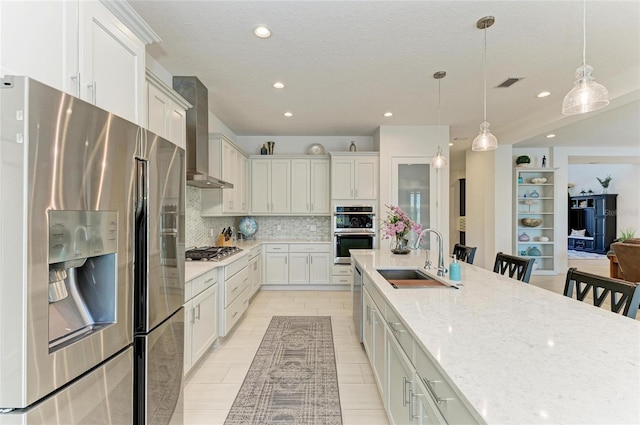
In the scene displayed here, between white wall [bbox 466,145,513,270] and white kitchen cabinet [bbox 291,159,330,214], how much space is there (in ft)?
11.4

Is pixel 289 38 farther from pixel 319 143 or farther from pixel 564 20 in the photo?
pixel 319 143

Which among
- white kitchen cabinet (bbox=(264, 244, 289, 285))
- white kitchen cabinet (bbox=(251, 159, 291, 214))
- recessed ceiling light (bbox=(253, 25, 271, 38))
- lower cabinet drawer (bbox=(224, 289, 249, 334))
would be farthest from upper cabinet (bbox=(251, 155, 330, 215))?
recessed ceiling light (bbox=(253, 25, 271, 38))

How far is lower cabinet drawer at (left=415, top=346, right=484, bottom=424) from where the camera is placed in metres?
0.81

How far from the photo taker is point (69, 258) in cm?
102

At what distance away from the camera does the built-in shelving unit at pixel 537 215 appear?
6.54 meters

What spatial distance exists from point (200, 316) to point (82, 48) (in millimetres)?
2025

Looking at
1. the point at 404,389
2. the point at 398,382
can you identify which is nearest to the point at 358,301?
the point at 398,382

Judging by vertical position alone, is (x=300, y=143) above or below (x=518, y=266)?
above

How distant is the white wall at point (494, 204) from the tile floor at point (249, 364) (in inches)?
140

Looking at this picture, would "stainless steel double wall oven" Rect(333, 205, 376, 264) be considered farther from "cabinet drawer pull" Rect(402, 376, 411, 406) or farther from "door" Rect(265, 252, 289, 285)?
"cabinet drawer pull" Rect(402, 376, 411, 406)

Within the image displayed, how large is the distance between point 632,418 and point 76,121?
5.76ft

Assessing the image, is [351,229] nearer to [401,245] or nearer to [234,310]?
[401,245]

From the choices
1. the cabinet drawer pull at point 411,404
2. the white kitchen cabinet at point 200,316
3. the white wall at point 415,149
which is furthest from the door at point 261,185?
the cabinet drawer pull at point 411,404

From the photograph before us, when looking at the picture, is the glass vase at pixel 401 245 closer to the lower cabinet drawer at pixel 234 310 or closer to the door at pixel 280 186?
the lower cabinet drawer at pixel 234 310
